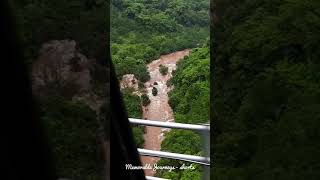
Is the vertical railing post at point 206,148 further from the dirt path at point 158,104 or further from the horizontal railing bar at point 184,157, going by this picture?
the dirt path at point 158,104

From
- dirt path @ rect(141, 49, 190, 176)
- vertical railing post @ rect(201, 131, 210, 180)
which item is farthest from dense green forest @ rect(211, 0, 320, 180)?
dirt path @ rect(141, 49, 190, 176)

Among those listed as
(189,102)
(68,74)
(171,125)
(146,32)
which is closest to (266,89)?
(189,102)

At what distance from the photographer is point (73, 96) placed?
2.75 metres

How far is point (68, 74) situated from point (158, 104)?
1.72 feet

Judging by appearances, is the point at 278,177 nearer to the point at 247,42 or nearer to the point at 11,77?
the point at 247,42

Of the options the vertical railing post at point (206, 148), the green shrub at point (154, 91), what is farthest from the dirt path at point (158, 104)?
the vertical railing post at point (206, 148)

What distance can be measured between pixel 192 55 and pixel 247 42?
30cm

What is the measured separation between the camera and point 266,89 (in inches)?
103

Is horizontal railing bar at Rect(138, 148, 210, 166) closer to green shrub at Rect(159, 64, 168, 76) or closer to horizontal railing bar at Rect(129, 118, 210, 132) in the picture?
horizontal railing bar at Rect(129, 118, 210, 132)

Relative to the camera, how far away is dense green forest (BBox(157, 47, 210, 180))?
8.63 feet

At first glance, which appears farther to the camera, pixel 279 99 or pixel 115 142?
pixel 279 99

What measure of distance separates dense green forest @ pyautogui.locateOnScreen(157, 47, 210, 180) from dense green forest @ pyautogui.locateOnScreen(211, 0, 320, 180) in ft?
0.20

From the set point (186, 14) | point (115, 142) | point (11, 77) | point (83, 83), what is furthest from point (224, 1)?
point (11, 77)

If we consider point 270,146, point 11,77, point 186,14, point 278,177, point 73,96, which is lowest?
point 278,177
